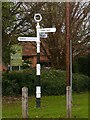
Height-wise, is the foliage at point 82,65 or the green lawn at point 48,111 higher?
the foliage at point 82,65

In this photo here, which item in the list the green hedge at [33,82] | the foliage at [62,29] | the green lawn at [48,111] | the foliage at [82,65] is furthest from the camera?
the foliage at [82,65]

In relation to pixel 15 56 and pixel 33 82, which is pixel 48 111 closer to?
pixel 15 56

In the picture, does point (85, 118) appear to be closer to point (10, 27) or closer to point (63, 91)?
point (10, 27)

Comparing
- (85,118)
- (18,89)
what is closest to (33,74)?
(18,89)

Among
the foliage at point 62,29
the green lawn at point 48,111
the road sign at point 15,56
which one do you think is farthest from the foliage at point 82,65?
the green lawn at point 48,111

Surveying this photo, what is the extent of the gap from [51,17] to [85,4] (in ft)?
12.0

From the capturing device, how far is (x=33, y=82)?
2539cm

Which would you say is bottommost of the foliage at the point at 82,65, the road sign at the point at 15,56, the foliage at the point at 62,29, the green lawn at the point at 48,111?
the green lawn at the point at 48,111

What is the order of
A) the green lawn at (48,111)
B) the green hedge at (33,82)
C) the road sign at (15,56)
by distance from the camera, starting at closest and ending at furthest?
1. the green lawn at (48,111)
2. the road sign at (15,56)
3. the green hedge at (33,82)

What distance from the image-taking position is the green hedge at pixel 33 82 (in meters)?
23.8

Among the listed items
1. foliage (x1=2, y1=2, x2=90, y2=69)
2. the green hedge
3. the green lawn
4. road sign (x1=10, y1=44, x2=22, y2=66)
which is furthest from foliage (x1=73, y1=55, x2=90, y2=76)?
the green lawn

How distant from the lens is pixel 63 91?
27188mm

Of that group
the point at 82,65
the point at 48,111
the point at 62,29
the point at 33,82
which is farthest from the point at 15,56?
the point at 82,65

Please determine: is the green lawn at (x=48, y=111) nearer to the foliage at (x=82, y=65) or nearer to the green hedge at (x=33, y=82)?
the green hedge at (x=33, y=82)
